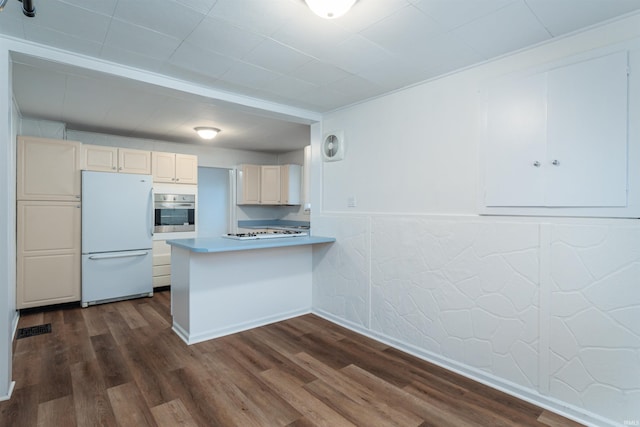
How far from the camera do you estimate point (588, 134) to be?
73.7 inches

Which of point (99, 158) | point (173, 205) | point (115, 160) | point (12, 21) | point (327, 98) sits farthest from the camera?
point (173, 205)

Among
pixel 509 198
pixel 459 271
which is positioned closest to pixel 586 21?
pixel 509 198

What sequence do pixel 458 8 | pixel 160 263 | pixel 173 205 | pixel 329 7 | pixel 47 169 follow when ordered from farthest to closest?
1. pixel 173 205
2. pixel 160 263
3. pixel 47 169
4. pixel 458 8
5. pixel 329 7

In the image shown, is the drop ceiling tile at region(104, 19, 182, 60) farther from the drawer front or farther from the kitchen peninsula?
the drawer front

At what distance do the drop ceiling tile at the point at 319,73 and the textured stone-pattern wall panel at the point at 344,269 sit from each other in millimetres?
1268

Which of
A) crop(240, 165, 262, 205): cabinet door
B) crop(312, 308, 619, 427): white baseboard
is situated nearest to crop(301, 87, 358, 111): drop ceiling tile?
crop(312, 308, 619, 427): white baseboard

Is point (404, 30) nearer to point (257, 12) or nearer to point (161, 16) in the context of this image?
point (257, 12)

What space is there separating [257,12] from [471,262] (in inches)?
81.5

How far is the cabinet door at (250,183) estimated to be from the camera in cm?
573

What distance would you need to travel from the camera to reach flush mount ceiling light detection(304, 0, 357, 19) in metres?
1.56

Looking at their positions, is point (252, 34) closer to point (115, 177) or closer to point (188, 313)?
point (188, 313)

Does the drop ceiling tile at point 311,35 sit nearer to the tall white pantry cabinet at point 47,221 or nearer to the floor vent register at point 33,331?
the tall white pantry cabinet at point 47,221

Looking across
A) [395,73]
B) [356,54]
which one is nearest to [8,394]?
[356,54]

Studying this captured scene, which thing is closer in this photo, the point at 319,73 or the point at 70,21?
the point at 70,21
